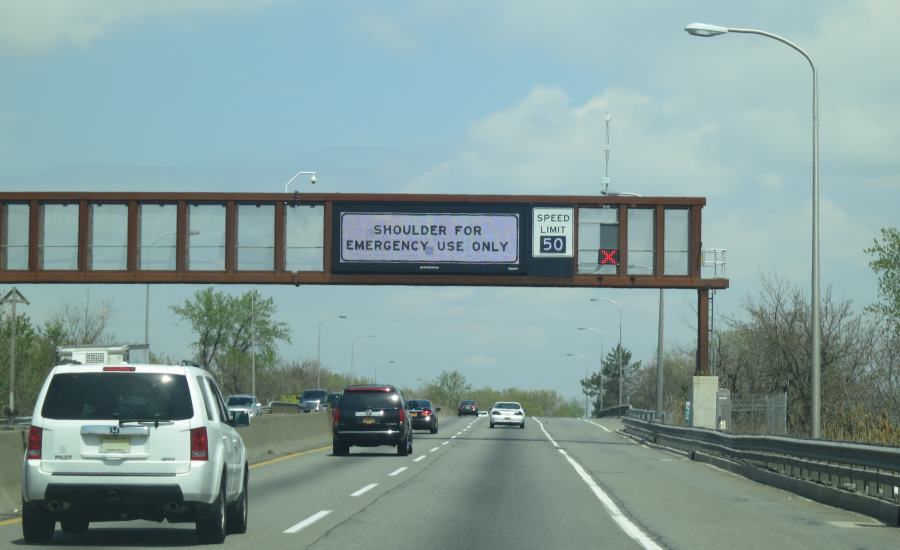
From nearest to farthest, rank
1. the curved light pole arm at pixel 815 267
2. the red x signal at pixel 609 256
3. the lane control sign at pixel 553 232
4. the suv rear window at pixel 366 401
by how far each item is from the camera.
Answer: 1. the curved light pole arm at pixel 815 267
2. the suv rear window at pixel 366 401
3. the lane control sign at pixel 553 232
4. the red x signal at pixel 609 256

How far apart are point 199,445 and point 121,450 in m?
0.75

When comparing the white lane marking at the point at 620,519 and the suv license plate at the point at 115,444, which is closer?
the suv license plate at the point at 115,444

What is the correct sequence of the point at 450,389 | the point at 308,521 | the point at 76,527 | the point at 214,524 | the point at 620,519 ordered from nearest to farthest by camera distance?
the point at 214,524, the point at 76,527, the point at 308,521, the point at 620,519, the point at 450,389

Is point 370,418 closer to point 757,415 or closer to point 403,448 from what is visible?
point 403,448

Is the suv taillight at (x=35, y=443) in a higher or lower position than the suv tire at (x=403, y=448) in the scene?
higher

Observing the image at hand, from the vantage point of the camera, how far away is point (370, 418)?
1238 inches

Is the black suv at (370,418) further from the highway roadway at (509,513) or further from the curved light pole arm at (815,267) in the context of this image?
the curved light pole arm at (815,267)

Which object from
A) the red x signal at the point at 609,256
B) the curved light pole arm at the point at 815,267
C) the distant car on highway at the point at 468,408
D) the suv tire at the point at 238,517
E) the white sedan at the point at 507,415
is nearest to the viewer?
the suv tire at the point at 238,517

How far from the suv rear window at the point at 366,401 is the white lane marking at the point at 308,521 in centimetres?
1535

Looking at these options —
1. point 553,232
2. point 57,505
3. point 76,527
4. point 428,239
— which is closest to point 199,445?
point 57,505

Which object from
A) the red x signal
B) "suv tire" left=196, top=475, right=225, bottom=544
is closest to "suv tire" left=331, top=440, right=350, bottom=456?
the red x signal

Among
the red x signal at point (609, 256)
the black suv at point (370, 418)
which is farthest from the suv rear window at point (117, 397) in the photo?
the red x signal at point (609, 256)

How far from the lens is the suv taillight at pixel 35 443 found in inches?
459

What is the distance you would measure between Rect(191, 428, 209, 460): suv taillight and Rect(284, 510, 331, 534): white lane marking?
217 cm
